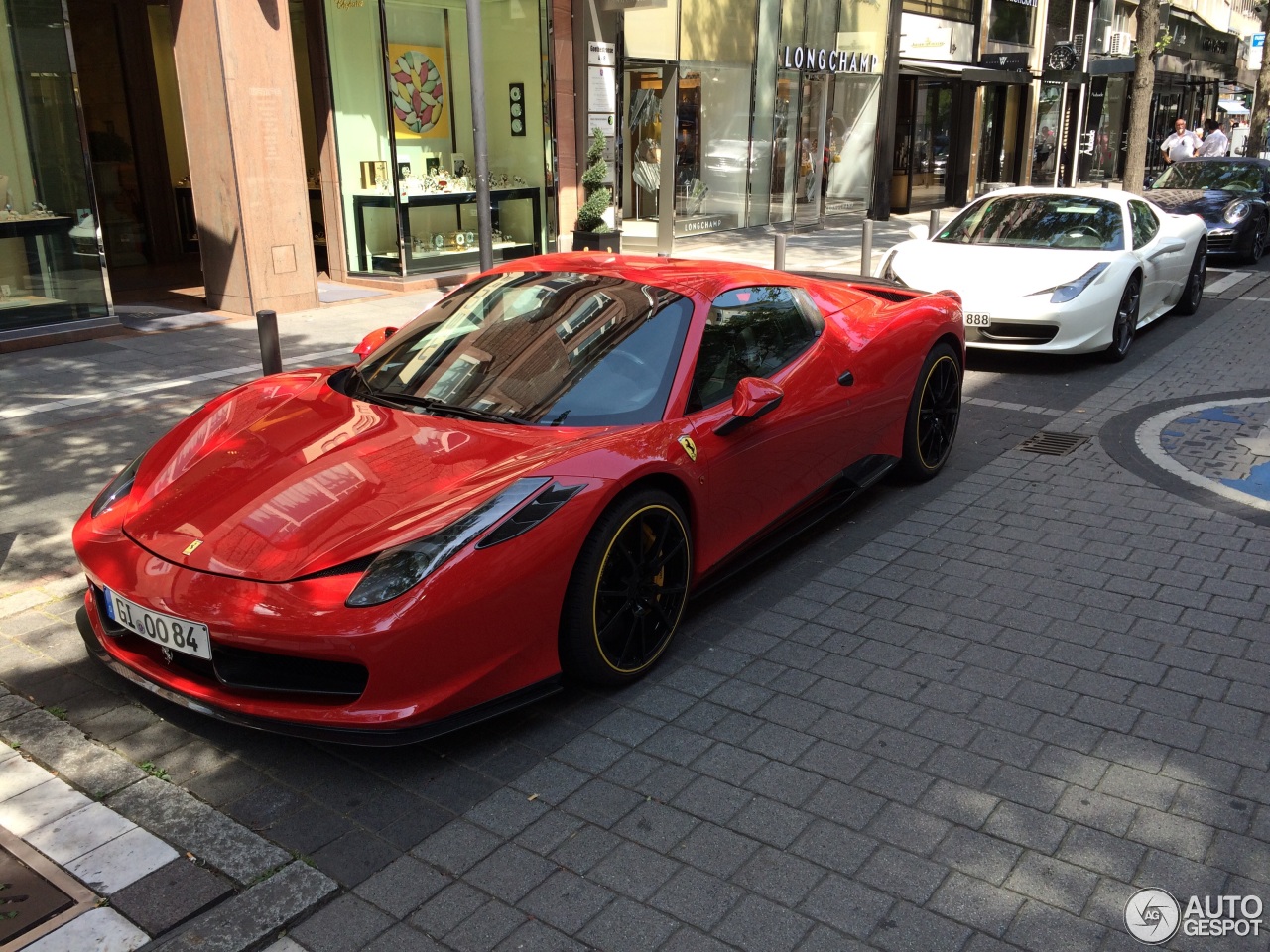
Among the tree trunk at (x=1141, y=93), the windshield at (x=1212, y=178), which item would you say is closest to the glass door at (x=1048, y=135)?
the tree trunk at (x=1141, y=93)

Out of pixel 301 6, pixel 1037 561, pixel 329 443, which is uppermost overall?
pixel 301 6

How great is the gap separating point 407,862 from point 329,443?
1602 millimetres

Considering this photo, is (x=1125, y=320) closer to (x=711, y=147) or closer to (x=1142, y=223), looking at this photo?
(x=1142, y=223)

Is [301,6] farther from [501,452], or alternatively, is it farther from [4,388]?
[501,452]

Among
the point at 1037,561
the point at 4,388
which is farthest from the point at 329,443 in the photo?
the point at 4,388

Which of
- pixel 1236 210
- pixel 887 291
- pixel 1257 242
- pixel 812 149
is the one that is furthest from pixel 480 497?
pixel 812 149

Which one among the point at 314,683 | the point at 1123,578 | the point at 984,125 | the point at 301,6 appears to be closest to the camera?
the point at 314,683

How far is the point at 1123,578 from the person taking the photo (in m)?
4.97

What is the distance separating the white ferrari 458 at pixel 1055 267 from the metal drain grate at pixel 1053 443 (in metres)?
1.39

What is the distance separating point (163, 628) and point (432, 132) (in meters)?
12.3

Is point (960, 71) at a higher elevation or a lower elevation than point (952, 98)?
higher

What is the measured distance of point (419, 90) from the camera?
46.7 ft

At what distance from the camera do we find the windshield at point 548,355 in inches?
162

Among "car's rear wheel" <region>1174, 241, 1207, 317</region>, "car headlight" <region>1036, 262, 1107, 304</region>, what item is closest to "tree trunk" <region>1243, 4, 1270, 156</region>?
"car's rear wheel" <region>1174, 241, 1207, 317</region>
